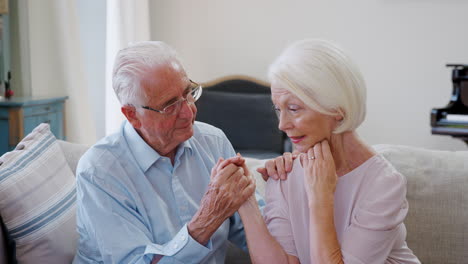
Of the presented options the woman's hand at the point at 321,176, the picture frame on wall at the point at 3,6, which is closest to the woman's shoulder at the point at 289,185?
the woman's hand at the point at 321,176

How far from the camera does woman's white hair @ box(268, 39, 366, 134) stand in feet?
4.56

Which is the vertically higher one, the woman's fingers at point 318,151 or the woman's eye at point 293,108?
the woman's eye at point 293,108

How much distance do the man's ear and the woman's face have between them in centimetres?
45

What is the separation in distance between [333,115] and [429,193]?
29.6 inches

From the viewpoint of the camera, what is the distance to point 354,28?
16.0ft

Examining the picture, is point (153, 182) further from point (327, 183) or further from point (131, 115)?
point (327, 183)

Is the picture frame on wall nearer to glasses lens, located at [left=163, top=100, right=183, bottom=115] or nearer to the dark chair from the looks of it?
the dark chair

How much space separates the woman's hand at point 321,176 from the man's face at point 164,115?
395 millimetres

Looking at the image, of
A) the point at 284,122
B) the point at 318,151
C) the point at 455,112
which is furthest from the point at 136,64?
the point at 455,112

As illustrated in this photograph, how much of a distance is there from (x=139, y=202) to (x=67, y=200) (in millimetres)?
346

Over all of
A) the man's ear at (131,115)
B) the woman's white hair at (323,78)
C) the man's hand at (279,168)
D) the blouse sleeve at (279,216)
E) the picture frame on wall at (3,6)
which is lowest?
the blouse sleeve at (279,216)

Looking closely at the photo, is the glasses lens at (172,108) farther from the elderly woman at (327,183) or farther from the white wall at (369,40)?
the white wall at (369,40)

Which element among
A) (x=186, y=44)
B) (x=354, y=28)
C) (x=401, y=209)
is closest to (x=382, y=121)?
(x=354, y=28)

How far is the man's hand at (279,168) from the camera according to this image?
1628 millimetres
